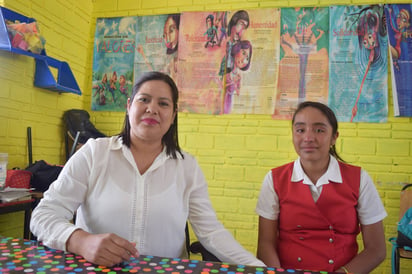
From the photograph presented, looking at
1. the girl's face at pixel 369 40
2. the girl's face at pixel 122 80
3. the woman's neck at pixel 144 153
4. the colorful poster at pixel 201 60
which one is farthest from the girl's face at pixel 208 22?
the woman's neck at pixel 144 153

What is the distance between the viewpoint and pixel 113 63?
289 cm

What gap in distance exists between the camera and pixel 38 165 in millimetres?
2102

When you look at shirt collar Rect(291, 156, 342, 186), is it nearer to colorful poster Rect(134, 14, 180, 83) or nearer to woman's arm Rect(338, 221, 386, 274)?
woman's arm Rect(338, 221, 386, 274)

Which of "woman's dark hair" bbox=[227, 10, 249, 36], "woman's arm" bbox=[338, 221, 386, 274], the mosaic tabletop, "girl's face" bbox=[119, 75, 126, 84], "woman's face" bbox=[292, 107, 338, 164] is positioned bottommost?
"woman's arm" bbox=[338, 221, 386, 274]

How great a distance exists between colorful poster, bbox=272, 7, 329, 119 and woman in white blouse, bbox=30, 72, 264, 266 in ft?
4.69

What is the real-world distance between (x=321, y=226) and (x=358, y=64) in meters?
1.52

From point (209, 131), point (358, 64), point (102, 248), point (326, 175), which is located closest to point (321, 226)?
point (326, 175)

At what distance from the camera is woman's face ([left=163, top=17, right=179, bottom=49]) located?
2.77 metres

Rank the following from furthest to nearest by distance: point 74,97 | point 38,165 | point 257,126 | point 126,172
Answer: point 74,97
point 257,126
point 38,165
point 126,172

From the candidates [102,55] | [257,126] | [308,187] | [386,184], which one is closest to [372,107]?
[386,184]

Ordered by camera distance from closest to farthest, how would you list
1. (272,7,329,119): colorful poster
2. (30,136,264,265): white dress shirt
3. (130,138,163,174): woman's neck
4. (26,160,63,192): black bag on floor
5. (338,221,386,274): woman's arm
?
(30,136,264,265): white dress shirt < (130,138,163,174): woman's neck < (338,221,386,274): woman's arm < (26,160,63,192): black bag on floor < (272,7,329,119): colorful poster

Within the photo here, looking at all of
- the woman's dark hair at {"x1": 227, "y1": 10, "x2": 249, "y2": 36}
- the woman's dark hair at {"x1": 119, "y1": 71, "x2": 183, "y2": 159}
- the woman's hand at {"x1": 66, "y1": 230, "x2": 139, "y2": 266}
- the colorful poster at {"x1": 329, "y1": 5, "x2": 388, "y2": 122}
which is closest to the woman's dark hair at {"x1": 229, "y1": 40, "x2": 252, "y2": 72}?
the woman's dark hair at {"x1": 227, "y1": 10, "x2": 249, "y2": 36}

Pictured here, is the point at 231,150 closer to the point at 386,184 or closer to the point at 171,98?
the point at 386,184

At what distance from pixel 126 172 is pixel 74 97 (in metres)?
1.83
